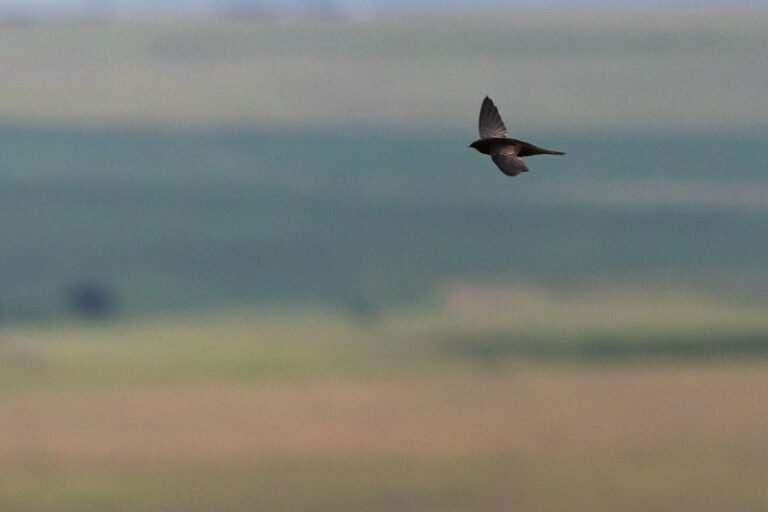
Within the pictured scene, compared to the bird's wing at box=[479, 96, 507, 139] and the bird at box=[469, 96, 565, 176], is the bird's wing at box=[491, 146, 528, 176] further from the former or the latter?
the bird's wing at box=[479, 96, 507, 139]

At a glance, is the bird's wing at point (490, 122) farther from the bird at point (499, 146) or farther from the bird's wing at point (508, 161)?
the bird's wing at point (508, 161)

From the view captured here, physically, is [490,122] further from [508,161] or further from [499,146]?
[508,161]

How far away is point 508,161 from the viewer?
33.9m

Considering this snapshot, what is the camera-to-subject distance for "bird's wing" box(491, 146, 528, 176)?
108ft

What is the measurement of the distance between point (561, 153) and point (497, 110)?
4475mm

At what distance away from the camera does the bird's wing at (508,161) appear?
33.0 metres

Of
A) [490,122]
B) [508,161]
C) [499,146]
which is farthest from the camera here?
[490,122]

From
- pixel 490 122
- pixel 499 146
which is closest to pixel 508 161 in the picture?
pixel 499 146

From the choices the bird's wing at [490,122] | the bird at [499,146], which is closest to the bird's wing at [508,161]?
the bird at [499,146]

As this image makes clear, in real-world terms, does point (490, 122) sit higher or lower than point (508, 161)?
higher

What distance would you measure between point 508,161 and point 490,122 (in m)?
3.05

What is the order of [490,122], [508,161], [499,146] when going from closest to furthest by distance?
[508,161] → [499,146] → [490,122]

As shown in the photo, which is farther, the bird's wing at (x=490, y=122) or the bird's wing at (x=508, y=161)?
the bird's wing at (x=490, y=122)

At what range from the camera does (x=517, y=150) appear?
34812 mm
